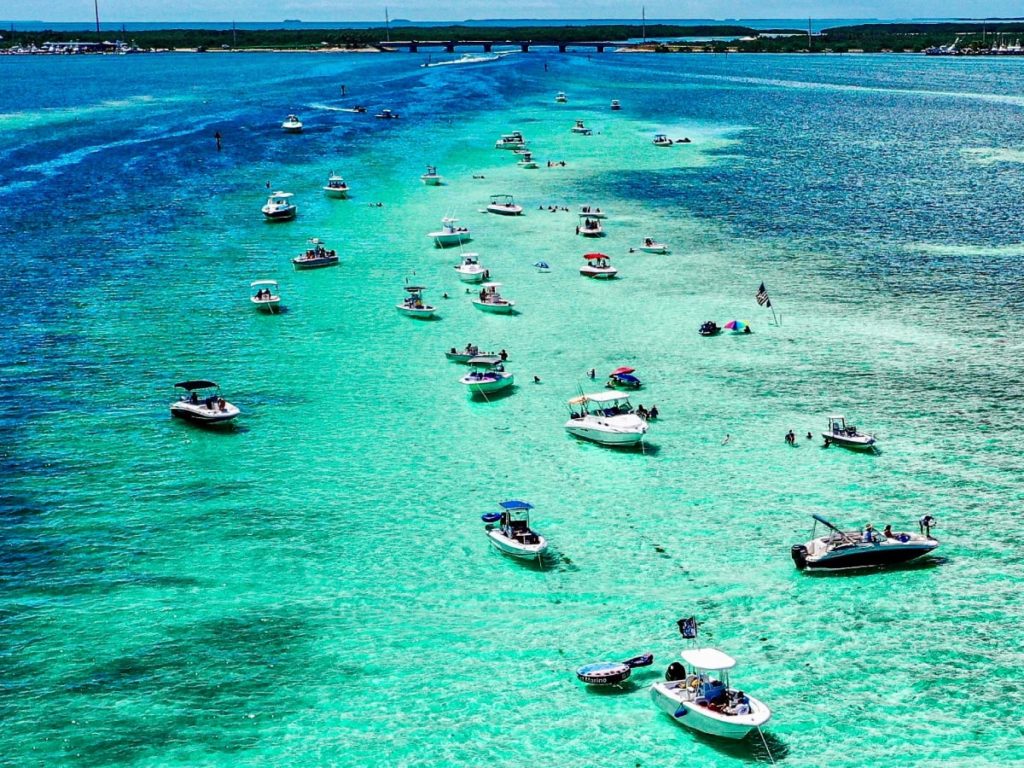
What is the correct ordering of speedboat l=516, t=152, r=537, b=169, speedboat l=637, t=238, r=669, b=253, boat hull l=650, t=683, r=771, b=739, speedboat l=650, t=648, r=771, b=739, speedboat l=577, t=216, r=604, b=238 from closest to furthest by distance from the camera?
boat hull l=650, t=683, r=771, b=739 → speedboat l=650, t=648, r=771, b=739 → speedboat l=637, t=238, r=669, b=253 → speedboat l=577, t=216, r=604, b=238 → speedboat l=516, t=152, r=537, b=169

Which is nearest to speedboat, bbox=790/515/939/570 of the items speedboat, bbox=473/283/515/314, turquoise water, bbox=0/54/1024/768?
turquoise water, bbox=0/54/1024/768

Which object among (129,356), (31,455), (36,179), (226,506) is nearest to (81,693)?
(226,506)

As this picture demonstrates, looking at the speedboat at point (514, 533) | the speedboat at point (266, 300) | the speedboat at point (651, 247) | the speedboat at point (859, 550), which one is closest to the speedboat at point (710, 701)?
the speedboat at point (859, 550)

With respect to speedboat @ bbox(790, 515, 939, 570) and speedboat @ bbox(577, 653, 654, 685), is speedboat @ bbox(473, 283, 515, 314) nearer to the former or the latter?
speedboat @ bbox(790, 515, 939, 570)

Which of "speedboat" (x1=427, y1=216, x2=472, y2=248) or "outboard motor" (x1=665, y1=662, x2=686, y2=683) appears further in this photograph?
"speedboat" (x1=427, y1=216, x2=472, y2=248)

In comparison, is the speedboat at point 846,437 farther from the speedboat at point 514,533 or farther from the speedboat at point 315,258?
the speedboat at point 315,258

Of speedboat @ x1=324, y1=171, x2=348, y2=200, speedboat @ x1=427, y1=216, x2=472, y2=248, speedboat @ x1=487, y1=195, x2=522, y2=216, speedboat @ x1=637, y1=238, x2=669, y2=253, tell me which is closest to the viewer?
speedboat @ x1=637, y1=238, x2=669, y2=253

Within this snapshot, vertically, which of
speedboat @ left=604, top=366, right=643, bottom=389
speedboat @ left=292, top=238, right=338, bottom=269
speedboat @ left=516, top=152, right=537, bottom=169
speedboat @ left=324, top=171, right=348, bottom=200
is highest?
speedboat @ left=516, top=152, right=537, bottom=169
